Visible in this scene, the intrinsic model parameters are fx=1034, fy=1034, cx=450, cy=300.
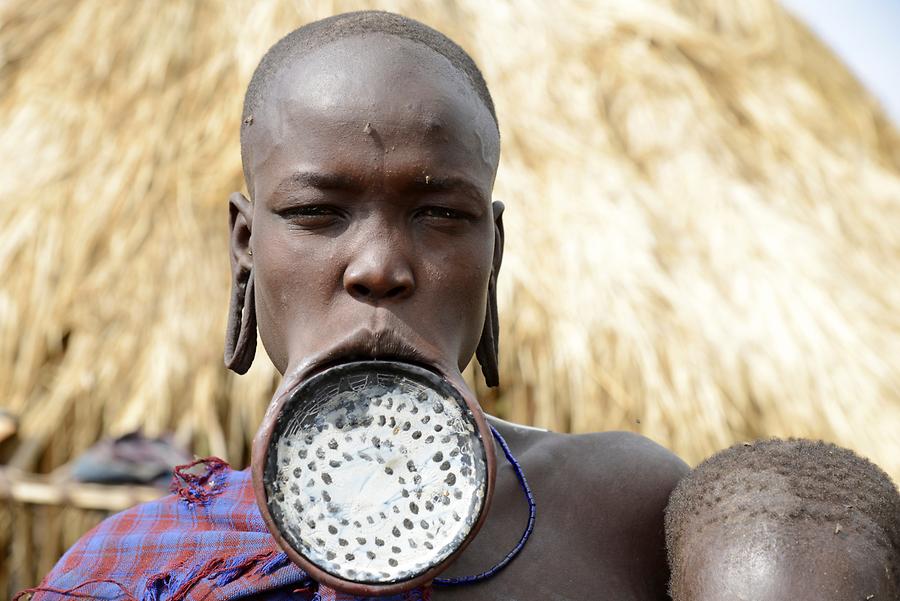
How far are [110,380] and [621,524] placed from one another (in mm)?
2909

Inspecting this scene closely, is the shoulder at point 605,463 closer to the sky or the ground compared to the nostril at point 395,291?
closer to the ground

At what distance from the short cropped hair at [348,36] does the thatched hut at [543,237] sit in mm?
2552

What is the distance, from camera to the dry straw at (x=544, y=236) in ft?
13.6

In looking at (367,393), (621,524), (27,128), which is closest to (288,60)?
(367,393)

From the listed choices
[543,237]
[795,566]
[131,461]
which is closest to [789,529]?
[795,566]

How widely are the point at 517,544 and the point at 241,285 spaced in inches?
24.3

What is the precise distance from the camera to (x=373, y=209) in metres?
1.38

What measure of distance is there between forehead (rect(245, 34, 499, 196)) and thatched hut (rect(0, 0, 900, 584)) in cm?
267

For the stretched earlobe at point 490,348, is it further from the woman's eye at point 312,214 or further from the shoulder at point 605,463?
the woman's eye at point 312,214

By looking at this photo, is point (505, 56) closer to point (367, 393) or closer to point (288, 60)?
point (288, 60)

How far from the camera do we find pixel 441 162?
1.41 m

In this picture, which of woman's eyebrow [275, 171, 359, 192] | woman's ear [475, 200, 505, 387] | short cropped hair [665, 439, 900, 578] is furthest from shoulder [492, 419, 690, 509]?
woman's eyebrow [275, 171, 359, 192]

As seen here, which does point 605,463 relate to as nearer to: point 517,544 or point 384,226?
point 517,544

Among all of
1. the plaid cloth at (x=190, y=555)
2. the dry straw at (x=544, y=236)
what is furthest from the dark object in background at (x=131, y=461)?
the plaid cloth at (x=190, y=555)
